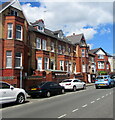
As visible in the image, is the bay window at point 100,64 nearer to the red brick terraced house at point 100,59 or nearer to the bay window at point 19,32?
the red brick terraced house at point 100,59

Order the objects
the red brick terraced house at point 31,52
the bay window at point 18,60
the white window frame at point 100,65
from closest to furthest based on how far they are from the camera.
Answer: the red brick terraced house at point 31,52, the bay window at point 18,60, the white window frame at point 100,65

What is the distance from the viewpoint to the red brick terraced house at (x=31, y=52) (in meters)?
18.7

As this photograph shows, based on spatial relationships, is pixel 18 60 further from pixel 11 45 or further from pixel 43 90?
pixel 43 90

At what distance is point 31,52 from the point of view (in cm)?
2402

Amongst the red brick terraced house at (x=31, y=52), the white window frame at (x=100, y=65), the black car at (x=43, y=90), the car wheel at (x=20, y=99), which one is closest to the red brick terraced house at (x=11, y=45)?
the red brick terraced house at (x=31, y=52)

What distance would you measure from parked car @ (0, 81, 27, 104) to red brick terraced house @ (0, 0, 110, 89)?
14.9ft

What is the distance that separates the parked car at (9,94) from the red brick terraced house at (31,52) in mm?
4545

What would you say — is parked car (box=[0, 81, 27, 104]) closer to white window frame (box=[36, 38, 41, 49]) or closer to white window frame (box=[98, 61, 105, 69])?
white window frame (box=[36, 38, 41, 49])

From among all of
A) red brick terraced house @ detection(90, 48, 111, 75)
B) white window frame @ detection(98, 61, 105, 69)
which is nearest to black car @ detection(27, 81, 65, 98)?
red brick terraced house @ detection(90, 48, 111, 75)

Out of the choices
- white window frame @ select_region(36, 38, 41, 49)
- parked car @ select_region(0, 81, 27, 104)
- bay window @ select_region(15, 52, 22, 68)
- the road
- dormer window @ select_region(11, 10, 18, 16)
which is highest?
dormer window @ select_region(11, 10, 18, 16)

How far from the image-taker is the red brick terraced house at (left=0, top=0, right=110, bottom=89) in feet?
61.4

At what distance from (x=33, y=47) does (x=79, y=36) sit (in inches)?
691

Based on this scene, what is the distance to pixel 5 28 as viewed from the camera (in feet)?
63.4

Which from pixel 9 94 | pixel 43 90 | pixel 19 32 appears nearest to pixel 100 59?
pixel 19 32
